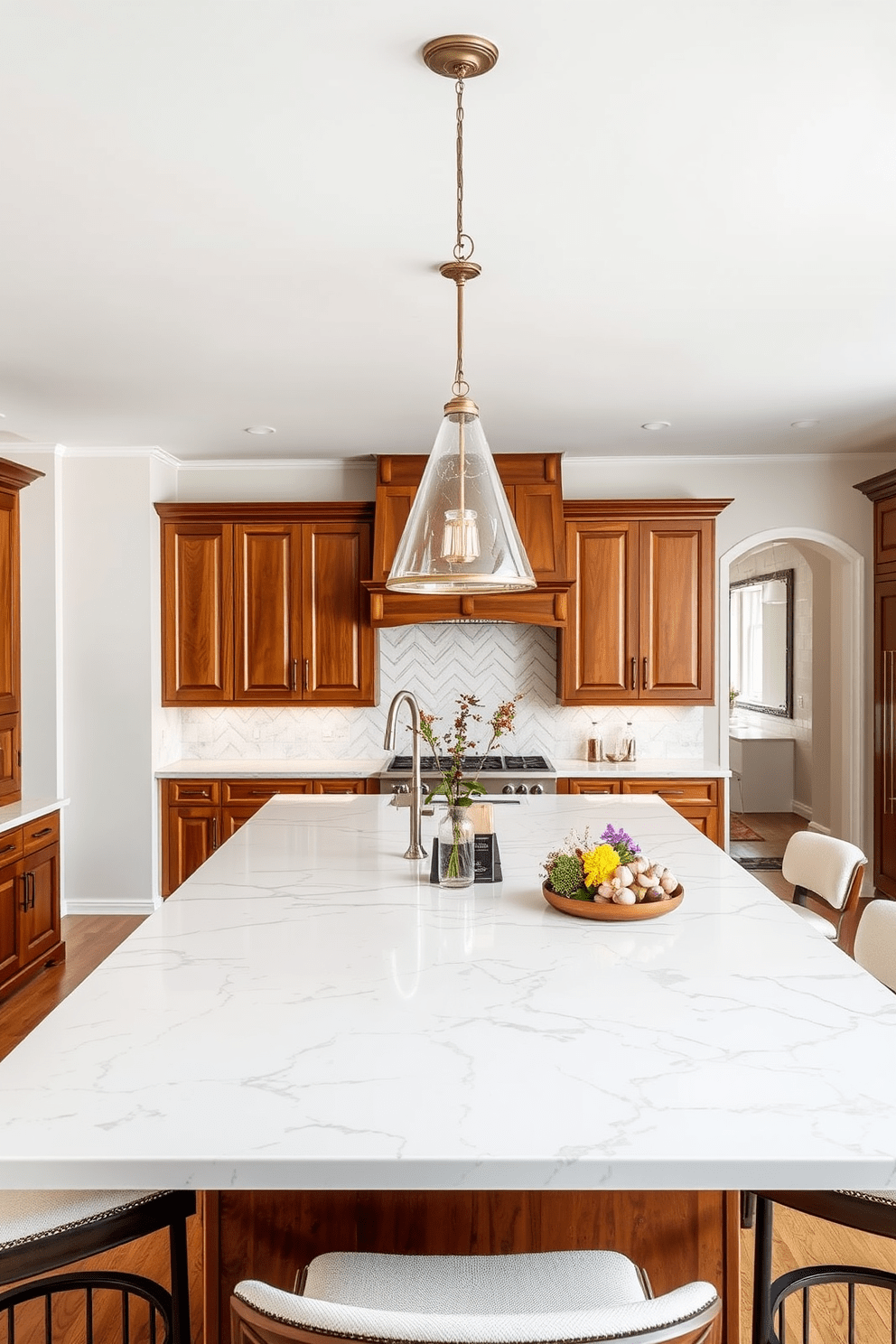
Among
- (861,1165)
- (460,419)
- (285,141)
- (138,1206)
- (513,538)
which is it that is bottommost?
(138,1206)

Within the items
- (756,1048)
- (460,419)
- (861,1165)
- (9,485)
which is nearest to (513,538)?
(460,419)

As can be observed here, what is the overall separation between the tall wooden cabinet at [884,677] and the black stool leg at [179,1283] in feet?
15.6

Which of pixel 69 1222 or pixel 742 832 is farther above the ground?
pixel 69 1222

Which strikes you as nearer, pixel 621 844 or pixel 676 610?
pixel 621 844

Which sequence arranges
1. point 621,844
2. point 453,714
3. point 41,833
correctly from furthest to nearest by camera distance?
1. point 453,714
2. point 41,833
3. point 621,844

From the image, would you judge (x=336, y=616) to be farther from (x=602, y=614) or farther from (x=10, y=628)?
(x=10, y=628)

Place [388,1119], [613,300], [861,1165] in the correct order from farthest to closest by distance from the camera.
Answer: [613,300]
[388,1119]
[861,1165]

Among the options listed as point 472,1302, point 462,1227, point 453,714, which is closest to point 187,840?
point 453,714

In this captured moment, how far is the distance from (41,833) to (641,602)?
3.46m

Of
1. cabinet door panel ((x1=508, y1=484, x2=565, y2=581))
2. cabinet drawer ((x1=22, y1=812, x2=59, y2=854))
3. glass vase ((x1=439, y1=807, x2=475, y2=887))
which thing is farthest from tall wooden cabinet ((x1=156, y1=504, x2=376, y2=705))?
glass vase ((x1=439, y1=807, x2=475, y2=887))

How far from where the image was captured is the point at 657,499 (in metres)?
5.45

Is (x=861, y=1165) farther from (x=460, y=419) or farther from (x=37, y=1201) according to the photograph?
(x=460, y=419)

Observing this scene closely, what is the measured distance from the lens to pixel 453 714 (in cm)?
584

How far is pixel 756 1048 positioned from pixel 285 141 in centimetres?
211
